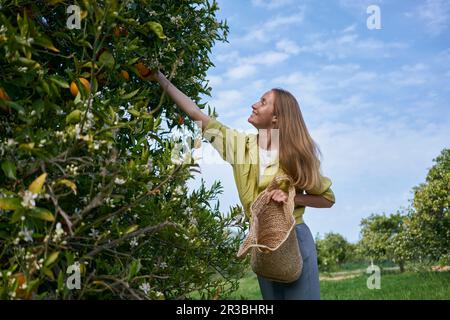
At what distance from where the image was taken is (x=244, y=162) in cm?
284

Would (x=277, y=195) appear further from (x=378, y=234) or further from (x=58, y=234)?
(x=378, y=234)

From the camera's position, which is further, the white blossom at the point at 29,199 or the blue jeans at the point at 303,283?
the blue jeans at the point at 303,283

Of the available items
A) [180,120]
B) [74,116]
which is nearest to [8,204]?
[74,116]

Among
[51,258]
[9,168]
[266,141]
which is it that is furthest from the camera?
[266,141]

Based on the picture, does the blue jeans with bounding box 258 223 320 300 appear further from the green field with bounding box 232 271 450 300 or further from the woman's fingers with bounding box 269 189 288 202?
the green field with bounding box 232 271 450 300

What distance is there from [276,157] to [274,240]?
43cm

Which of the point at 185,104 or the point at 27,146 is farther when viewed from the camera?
the point at 185,104

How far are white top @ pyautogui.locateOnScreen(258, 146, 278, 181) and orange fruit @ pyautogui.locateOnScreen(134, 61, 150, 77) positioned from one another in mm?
692

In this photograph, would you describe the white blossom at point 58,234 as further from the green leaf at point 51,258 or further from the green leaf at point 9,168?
the green leaf at point 9,168

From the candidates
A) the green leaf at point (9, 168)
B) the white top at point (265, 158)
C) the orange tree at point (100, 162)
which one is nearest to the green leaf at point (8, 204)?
the orange tree at point (100, 162)

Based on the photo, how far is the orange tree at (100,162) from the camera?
1.99m

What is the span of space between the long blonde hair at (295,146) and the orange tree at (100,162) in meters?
0.46
